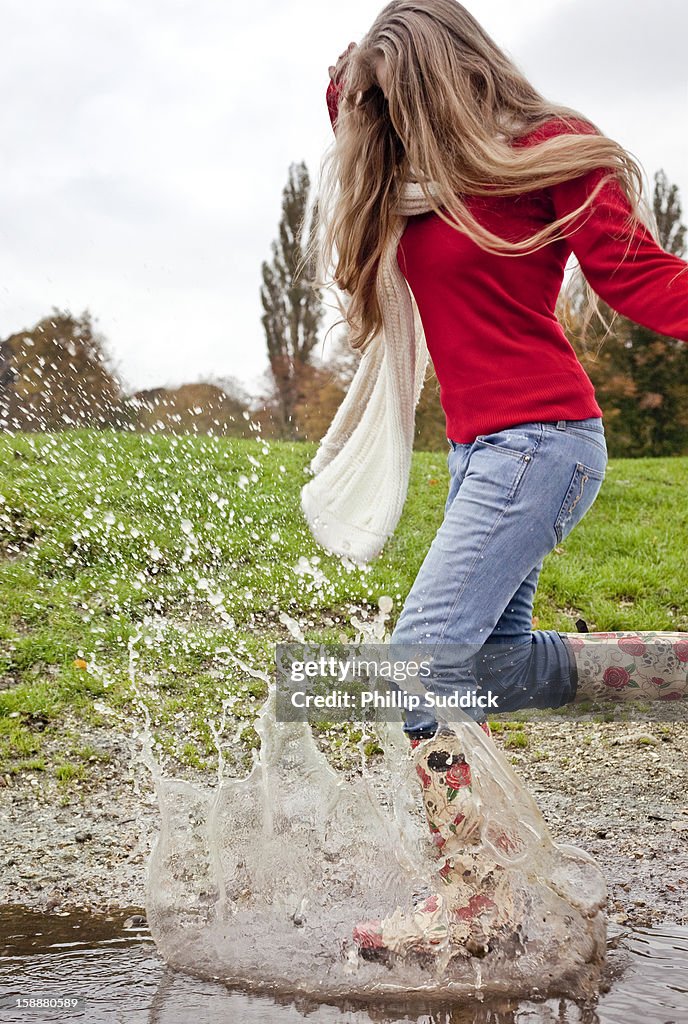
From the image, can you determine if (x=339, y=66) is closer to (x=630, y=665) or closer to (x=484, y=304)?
A: (x=484, y=304)

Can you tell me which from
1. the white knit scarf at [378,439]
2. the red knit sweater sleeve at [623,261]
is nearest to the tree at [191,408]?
the white knit scarf at [378,439]

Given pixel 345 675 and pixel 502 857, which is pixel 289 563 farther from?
pixel 502 857

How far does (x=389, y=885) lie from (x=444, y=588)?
3.11 ft

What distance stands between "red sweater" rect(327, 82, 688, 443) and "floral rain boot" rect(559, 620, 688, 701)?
27.5 inches

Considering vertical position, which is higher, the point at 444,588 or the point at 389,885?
the point at 444,588

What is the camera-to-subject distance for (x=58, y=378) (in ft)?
30.1

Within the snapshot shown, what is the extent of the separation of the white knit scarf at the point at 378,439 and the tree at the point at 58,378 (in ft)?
13.7

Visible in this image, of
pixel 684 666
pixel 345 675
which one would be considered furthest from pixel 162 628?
pixel 684 666

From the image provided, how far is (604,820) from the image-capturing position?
3402 millimetres

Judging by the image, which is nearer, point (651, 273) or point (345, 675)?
point (651, 273)

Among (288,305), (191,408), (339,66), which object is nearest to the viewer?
(339,66)

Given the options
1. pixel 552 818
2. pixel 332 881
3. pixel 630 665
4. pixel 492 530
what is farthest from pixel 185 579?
pixel 492 530

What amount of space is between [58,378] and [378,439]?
7128 mm

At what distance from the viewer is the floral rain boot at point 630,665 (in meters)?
2.61
